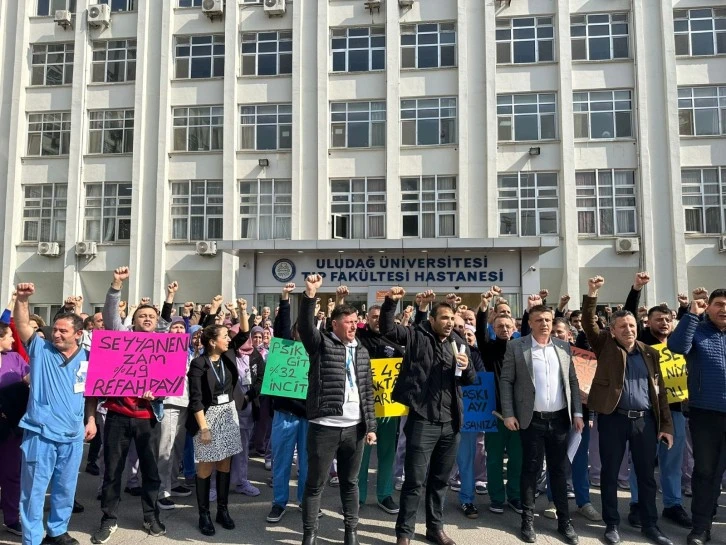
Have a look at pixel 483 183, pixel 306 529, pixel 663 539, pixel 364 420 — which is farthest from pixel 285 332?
pixel 483 183

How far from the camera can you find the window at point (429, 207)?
22.3 meters

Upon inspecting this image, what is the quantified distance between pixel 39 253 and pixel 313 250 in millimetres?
11652

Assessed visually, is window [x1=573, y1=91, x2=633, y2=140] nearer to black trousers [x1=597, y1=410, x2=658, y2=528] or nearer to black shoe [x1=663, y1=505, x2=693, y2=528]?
black shoe [x1=663, y1=505, x2=693, y2=528]

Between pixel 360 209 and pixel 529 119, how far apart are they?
7.35 metres

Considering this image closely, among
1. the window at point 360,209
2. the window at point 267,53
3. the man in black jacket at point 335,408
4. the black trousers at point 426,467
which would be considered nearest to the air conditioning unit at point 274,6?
the window at point 267,53

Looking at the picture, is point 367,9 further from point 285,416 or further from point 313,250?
point 285,416

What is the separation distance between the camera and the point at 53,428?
486 centimetres

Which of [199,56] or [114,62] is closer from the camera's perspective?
[199,56]

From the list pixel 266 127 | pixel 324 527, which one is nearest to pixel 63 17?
pixel 266 127

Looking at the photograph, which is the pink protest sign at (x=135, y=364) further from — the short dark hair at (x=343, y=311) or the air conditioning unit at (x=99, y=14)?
the air conditioning unit at (x=99, y=14)

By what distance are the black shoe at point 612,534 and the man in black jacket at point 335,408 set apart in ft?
7.67

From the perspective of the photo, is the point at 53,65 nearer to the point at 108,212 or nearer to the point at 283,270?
the point at 108,212

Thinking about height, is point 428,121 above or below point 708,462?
above

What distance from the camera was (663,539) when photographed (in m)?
5.26
